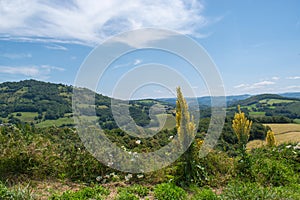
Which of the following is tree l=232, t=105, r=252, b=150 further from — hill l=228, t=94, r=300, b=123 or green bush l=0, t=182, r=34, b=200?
hill l=228, t=94, r=300, b=123

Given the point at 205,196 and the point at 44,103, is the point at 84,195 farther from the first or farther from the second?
the point at 44,103

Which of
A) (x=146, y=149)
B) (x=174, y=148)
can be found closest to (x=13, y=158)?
(x=146, y=149)

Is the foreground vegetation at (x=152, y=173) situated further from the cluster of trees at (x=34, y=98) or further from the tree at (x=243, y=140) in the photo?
the cluster of trees at (x=34, y=98)

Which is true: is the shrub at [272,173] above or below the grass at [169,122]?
below

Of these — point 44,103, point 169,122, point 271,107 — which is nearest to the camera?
point 169,122

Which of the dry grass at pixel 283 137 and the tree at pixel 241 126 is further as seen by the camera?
the dry grass at pixel 283 137

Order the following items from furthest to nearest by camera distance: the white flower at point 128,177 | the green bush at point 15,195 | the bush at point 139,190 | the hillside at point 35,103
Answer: the hillside at point 35,103 → the white flower at point 128,177 → the bush at point 139,190 → the green bush at point 15,195

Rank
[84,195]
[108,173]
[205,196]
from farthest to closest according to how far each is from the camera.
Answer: [108,173] → [84,195] → [205,196]

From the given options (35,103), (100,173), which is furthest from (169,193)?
(35,103)

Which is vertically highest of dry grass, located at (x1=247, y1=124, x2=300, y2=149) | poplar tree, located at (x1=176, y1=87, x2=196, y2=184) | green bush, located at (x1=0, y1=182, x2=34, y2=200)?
poplar tree, located at (x1=176, y1=87, x2=196, y2=184)

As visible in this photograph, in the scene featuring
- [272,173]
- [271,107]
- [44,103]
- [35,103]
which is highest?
[35,103]

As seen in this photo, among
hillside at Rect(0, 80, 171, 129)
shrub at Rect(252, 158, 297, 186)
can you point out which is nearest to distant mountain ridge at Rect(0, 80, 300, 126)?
hillside at Rect(0, 80, 171, 129)

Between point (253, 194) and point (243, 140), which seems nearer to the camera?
point (253, 194)

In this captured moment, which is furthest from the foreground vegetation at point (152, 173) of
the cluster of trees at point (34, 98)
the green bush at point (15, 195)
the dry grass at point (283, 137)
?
the cluster of trees at point (34, 98)
